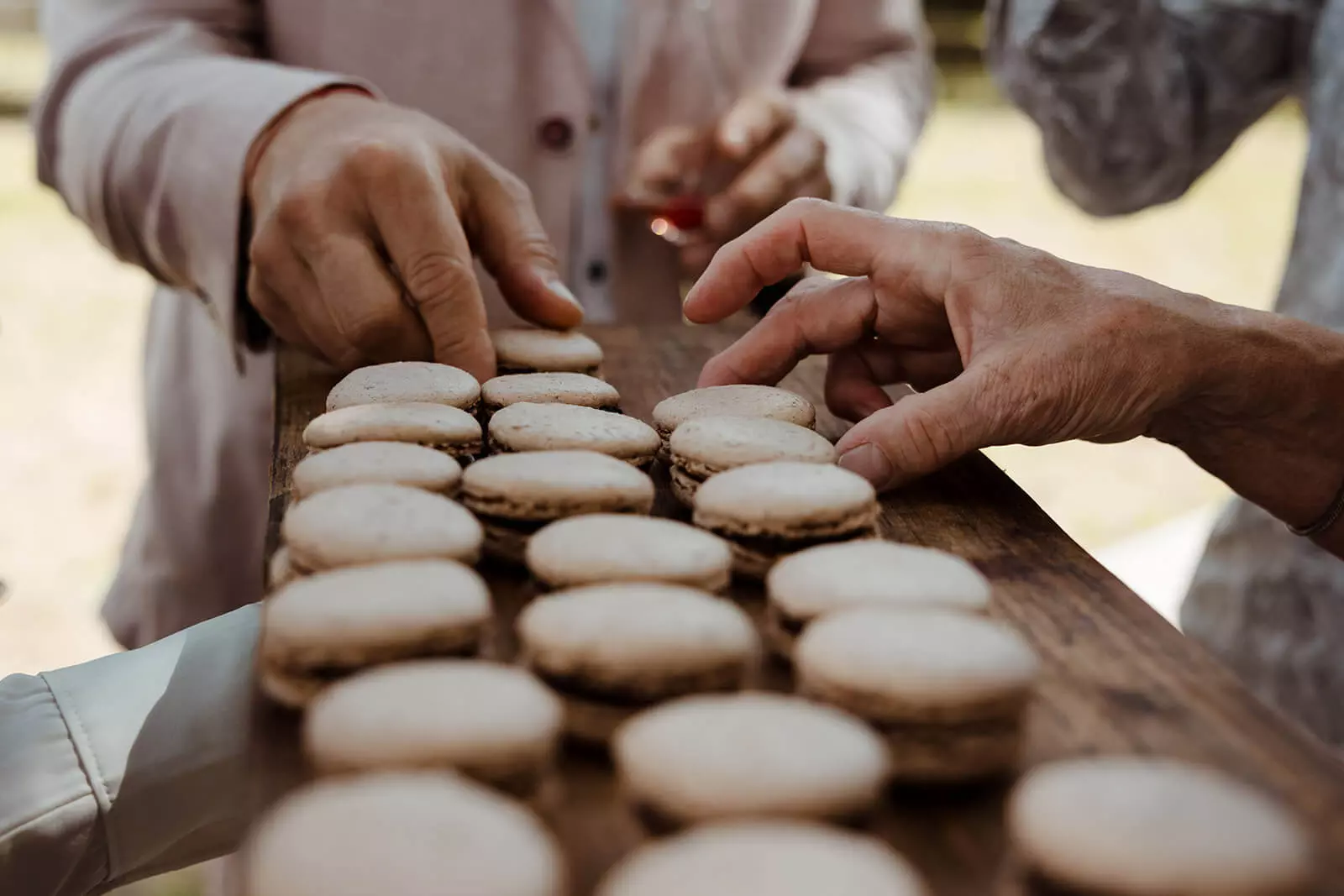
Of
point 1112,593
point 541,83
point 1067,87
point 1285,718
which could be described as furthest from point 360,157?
point 1067,87

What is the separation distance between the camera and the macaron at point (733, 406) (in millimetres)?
1032

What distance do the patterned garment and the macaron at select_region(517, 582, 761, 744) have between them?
1193mm

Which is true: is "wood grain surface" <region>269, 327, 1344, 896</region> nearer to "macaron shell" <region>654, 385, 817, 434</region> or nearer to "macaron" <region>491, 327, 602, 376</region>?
"macaron shell" <region>654, 385, 817, 434</region>

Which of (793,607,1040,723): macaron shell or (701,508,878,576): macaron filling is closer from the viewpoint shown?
(793,607,1040,723): macaron shell

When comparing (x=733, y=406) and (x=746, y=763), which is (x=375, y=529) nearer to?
(x=746, y=763)

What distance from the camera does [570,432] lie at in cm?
93

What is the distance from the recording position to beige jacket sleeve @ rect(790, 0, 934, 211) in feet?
6.16

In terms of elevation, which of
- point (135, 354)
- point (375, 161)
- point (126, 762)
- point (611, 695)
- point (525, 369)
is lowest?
point (135, 354)

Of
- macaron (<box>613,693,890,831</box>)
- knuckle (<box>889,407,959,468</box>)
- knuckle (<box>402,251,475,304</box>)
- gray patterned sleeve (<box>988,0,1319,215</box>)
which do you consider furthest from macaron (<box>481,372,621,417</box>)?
gray patterned sleeve (<box>988,0,1319,215</box>)

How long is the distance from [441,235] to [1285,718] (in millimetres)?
849

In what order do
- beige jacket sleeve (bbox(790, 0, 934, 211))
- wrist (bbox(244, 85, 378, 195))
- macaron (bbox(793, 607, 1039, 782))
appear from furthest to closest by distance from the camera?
beige jacket sleeve (bbox(790, 0, 934, 211)), wrist (bbox(244, 85, 378, 195)), macaron (bbox(793, 607, 1039, 782))

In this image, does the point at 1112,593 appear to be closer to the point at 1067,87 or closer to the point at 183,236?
the point at 183,236

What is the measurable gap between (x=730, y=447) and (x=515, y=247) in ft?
1.65

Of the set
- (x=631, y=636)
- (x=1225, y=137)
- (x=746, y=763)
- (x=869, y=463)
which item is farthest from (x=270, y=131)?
(x=1225, y=137)
